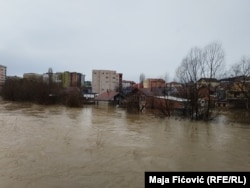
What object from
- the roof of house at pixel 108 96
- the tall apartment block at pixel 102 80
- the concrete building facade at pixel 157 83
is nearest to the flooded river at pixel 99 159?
the concrete building facade at pixel 157 83

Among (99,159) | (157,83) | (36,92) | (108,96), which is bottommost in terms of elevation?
(99,159)

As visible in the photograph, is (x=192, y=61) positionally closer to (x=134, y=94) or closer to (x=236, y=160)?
(x=134, y=94)

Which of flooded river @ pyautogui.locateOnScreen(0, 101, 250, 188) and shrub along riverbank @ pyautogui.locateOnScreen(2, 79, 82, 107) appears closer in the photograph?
flooded river @ pyautogui.locateOnScreen(0, 101, 250, 188)

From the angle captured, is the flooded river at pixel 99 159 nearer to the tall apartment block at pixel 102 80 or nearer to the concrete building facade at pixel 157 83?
the concrete building facade at pixel 157 83

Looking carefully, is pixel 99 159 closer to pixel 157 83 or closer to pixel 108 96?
pixel 157 83

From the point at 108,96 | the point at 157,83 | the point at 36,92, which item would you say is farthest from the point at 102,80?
the point at 157,83

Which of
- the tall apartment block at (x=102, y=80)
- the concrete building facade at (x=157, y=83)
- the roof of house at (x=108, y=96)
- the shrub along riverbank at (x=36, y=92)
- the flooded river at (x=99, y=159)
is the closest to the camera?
the flooded river at (x=99, y=159)

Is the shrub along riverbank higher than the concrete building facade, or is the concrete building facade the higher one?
the concrete building facade

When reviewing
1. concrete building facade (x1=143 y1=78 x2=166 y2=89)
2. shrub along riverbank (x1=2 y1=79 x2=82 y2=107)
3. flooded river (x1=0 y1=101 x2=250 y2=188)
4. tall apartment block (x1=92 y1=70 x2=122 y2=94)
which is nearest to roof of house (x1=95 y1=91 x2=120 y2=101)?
shrub along riverbank (x1=2 y1=79 x2=82 y2=107)

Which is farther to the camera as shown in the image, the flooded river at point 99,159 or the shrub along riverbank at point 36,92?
the shrub along riverbank at point 36,92

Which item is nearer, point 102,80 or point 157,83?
point 157,83

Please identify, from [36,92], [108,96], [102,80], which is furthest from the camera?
[102,80]

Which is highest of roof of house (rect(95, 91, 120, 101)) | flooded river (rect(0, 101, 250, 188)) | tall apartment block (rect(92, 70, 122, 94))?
tall apartment block (rect(92, 70, 122, 94))

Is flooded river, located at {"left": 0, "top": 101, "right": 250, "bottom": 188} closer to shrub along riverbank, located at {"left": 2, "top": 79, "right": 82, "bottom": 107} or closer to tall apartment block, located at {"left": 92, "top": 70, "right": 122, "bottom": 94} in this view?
shrub along riverbank, located at {"left": 2, "top": 79, "right": 82, "bottom": 107}
